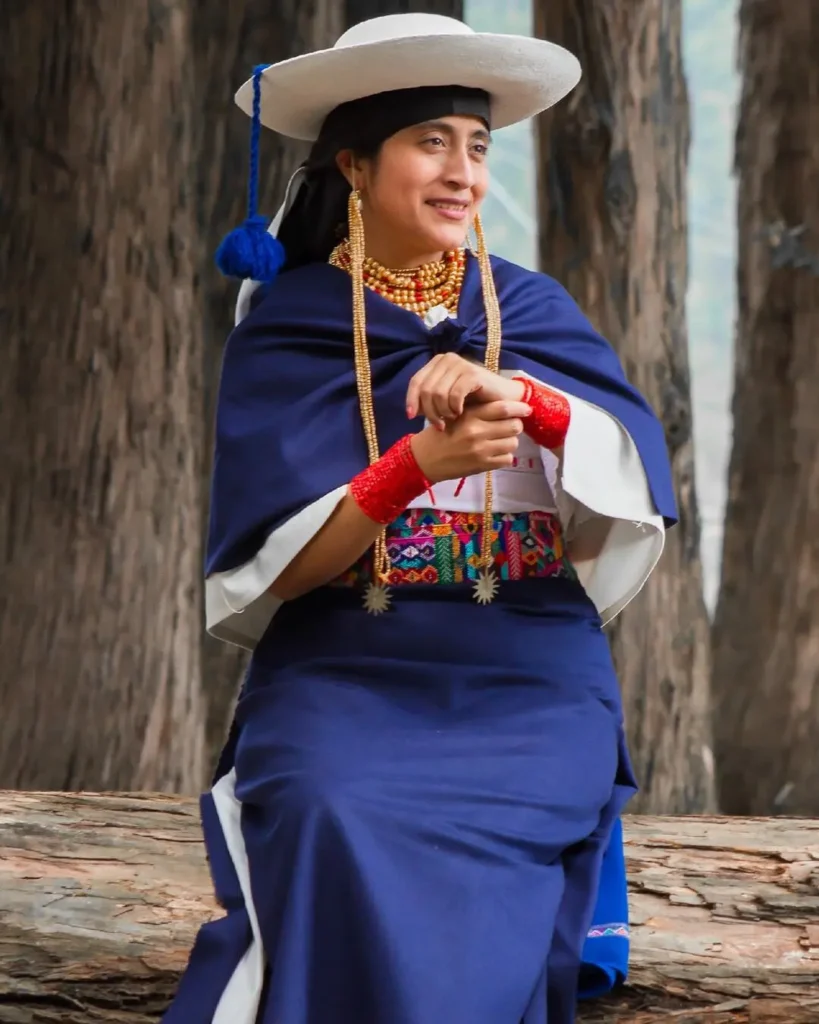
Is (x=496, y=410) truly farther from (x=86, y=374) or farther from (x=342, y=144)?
(x=86, y=374)

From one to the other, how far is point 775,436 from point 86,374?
5.48ft

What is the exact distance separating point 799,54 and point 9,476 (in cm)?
215

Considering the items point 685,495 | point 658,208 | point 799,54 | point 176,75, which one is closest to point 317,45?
point 176,75

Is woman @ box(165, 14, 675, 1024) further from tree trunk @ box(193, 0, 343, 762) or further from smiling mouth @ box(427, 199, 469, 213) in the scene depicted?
tree trunk @ box(193, 0, 343, 762)

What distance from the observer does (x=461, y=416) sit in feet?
6.58

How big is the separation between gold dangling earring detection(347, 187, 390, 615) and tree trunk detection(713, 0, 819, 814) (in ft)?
5.70

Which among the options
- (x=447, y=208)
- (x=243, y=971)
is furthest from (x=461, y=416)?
(x=243, y=971)

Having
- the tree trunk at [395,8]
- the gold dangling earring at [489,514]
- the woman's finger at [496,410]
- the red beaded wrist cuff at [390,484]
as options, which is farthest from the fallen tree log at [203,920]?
the tree trunk at [395,8]

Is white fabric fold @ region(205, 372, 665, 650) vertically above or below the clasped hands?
below

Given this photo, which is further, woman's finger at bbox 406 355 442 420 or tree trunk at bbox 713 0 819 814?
tree trunk at bbox 713 0 819 814

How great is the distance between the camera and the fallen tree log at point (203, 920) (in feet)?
7.18

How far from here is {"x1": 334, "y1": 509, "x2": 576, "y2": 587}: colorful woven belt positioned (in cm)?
222

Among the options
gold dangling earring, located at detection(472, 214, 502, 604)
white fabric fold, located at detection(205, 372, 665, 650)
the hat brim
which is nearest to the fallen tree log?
white fabric fold, located at detection(205, 372, 665, 650)

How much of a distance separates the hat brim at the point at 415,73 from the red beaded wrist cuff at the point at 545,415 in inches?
18.6
